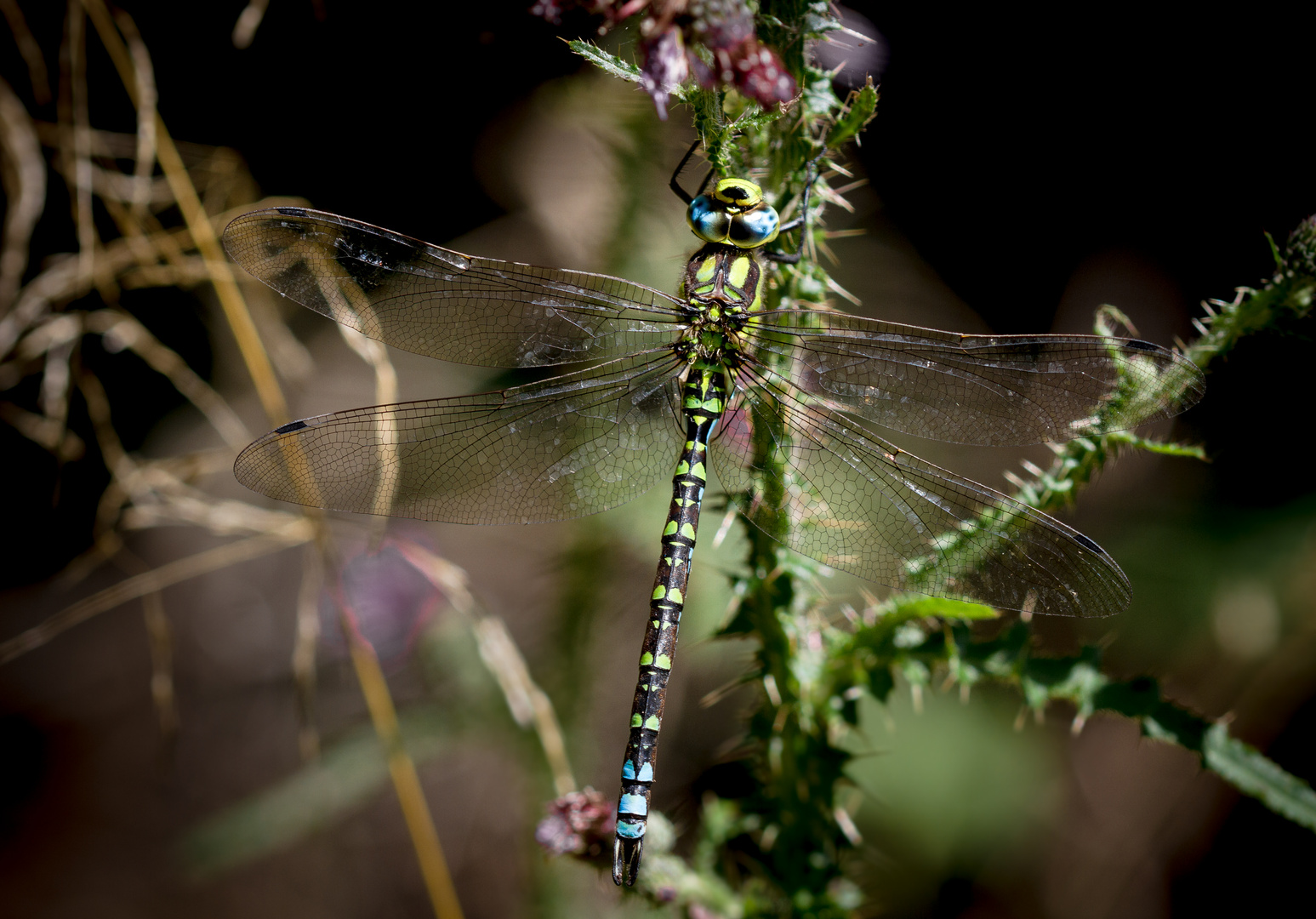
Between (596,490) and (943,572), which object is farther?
(596,490)

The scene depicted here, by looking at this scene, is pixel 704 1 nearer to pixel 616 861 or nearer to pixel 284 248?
pixel 284 248

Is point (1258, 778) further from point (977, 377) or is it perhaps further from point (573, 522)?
point (573, 522)

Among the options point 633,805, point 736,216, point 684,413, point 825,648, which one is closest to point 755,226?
point 736,216

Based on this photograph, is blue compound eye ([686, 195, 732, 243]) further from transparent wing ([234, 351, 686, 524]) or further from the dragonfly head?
transparent wing ([234, 351, 686, 524])

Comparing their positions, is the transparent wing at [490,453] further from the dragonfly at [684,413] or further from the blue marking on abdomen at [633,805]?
the blue marking on abdomen at [633,805]

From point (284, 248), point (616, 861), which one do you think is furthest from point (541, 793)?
point (284, 248)

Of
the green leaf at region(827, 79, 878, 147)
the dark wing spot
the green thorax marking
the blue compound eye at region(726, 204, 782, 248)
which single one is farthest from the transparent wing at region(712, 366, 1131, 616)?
the green leaf at region(827, 79, 878, 147)
